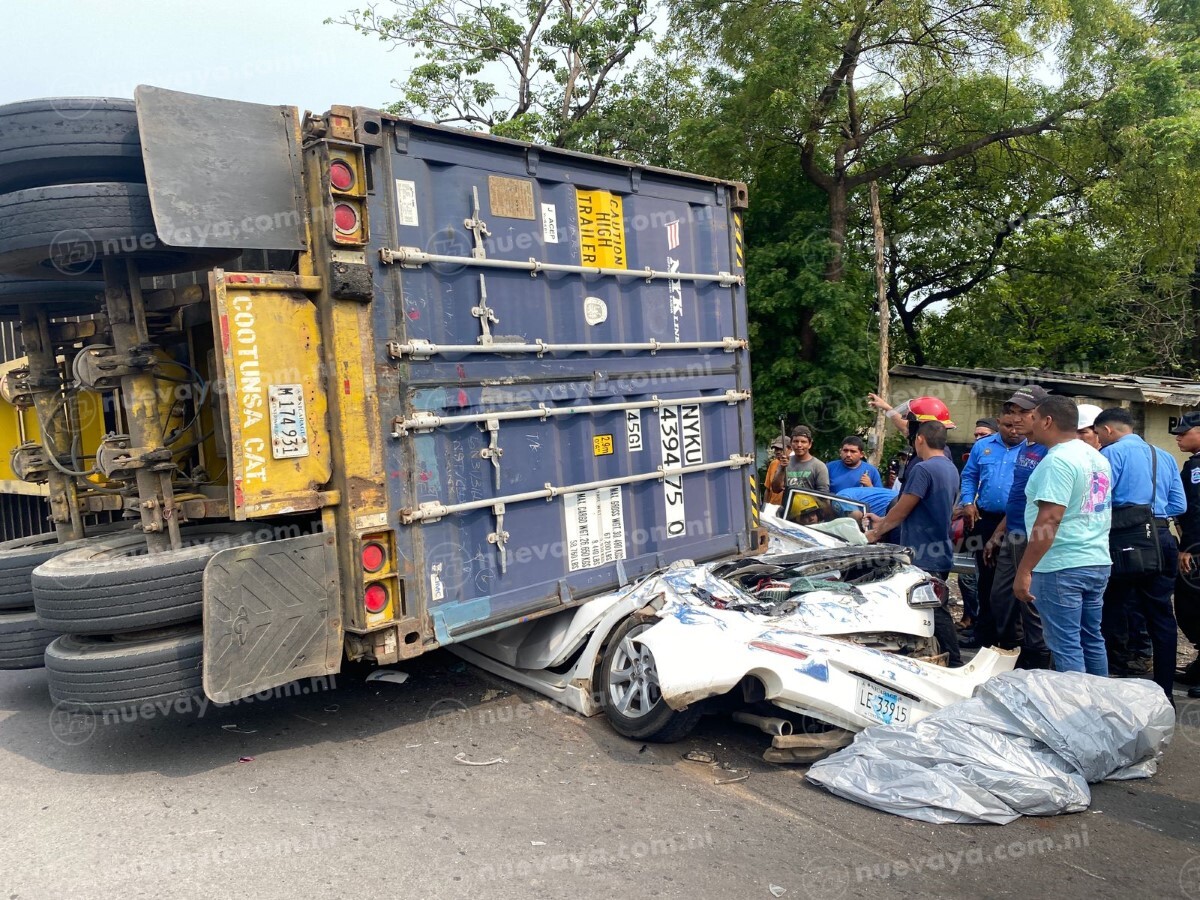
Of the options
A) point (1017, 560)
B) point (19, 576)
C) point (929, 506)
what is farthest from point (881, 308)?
point (19, 576)

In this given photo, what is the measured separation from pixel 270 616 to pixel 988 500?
4799 mm

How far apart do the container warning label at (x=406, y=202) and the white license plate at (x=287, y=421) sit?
100 cm

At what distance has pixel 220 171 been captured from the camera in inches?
165

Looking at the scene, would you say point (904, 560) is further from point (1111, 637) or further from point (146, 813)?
point (146, 813)

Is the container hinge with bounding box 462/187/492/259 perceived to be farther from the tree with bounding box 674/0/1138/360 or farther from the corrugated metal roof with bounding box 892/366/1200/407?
the corrugated metal roof with bounding box 892/366/1200/407

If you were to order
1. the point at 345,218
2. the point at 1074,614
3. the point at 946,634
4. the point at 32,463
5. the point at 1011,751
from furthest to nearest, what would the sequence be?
the point at 32,463 < the point at 946,634 < the point at 1074,614 < the point at 345,218 < the point at 1011,751

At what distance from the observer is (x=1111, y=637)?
574 cm

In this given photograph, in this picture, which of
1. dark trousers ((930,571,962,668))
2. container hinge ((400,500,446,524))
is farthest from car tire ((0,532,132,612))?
dark trousers ((930,571,962,668))

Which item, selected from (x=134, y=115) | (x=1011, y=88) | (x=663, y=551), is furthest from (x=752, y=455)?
(x=1011, y=88)

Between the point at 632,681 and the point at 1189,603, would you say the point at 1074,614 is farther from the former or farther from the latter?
the point at 632,681

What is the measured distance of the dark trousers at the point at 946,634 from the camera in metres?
5.30

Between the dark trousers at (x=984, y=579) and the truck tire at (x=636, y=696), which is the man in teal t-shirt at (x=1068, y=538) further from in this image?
the truck tire at (x=636, y=696)

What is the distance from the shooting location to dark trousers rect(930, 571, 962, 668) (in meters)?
5.30

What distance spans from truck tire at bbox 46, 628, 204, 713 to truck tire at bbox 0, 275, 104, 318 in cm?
216
